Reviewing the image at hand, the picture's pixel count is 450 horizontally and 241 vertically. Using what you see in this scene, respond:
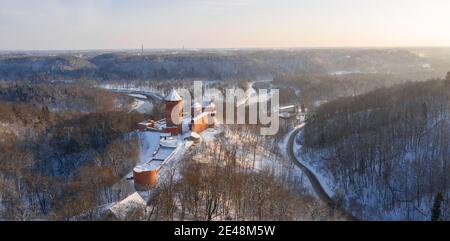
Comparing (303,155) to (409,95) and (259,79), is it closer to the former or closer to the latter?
(409,95)

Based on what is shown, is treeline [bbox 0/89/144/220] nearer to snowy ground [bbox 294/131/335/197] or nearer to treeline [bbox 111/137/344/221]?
treeline [bbox 111/137/344/221]

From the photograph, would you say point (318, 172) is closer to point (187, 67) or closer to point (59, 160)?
point (59, 160)

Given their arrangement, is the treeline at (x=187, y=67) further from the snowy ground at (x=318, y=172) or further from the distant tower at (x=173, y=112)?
the distant tower at (x=173, y=112)

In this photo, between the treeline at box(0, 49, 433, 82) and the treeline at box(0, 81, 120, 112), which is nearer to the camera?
the treeline at box(0, 81, 120, 112)

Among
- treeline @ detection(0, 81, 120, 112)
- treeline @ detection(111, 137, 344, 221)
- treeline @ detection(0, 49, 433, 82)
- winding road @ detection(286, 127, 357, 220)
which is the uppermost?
treeline @ detection(0, 49, 433, 82)

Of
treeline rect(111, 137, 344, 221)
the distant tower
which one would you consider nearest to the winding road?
treeline rect(111, 137, 344, 221)

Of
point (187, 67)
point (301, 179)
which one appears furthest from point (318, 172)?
point (187, 67)

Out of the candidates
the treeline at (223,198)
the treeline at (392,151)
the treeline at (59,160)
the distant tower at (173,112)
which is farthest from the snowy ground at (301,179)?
the treeline at (59,160)

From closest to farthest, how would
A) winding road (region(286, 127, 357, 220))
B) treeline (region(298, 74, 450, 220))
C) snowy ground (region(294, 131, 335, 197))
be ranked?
winding road (region(286, 127, 357, 220))
treeline (region(298, 74, 450, 220))
snowy ground (region(294, 131, 335, 197))
